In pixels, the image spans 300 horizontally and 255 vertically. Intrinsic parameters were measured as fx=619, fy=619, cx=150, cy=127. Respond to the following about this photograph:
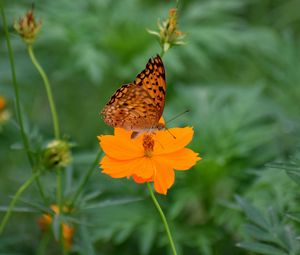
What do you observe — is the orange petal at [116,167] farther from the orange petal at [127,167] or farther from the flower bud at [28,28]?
the flower bud at [28,28]

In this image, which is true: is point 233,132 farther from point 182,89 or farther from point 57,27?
point 57,27

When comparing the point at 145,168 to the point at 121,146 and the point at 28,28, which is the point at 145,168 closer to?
the point at 121,146

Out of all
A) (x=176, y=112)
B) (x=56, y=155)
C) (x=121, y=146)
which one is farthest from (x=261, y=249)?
(x=176, y=112)

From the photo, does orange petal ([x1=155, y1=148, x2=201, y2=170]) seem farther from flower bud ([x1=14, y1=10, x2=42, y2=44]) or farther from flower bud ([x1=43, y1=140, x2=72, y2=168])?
flower bud ([x1=14, y1=10, x2=42, y2=44])

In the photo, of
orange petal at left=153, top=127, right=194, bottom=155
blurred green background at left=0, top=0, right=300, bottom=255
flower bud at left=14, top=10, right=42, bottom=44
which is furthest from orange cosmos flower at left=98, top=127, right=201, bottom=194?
flower bud at left=14, top=10, right=42, bottom=44

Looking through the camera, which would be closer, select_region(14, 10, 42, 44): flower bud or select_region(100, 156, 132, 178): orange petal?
select_region(100, 156, 132, 178): orange petal
